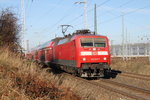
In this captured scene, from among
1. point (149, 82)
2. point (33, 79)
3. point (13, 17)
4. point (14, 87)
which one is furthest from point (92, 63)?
point (14, 87)

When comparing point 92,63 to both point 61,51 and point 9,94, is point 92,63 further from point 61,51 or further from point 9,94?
point 9,94

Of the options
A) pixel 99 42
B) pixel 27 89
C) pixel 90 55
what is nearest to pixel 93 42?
pixel 99 42

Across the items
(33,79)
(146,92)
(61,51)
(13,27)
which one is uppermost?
(13,27)

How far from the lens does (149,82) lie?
14.4 m

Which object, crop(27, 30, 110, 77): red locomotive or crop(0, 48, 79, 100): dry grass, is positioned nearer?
crop(0, 48, 79, 100): dry grass

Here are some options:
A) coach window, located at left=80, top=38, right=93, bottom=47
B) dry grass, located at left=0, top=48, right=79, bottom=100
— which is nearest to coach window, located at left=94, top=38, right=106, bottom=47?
coach window, located at left=80, top=38, right=93, bottom=47

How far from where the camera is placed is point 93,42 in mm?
16422

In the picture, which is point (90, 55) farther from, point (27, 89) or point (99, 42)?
point (27, 89)

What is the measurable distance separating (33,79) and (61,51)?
13651mm

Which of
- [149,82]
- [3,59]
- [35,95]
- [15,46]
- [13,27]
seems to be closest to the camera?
[35,95]

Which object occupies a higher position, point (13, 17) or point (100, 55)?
point (13, 17)

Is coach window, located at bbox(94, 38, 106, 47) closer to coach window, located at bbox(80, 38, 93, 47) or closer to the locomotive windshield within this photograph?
the locomotive windshield

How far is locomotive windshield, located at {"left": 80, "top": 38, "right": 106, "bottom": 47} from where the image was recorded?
53.1 ft

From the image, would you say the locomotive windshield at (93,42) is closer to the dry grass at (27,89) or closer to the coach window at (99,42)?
the coach window at (99,42)
